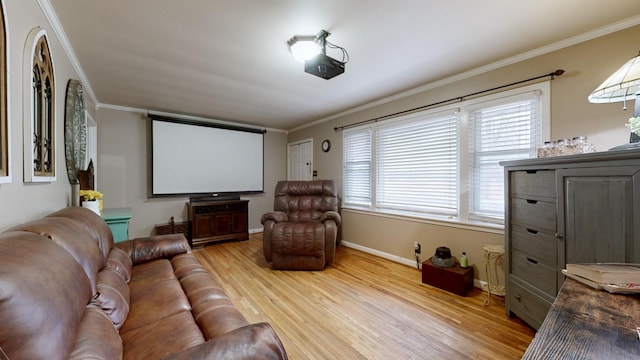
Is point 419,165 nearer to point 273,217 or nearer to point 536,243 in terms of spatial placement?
point 536,243

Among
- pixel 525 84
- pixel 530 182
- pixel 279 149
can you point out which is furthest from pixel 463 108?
pixel 279 149

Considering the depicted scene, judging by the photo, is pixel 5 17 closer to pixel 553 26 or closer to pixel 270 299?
pixel 270 299

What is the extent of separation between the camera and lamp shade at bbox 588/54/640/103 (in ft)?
4.24

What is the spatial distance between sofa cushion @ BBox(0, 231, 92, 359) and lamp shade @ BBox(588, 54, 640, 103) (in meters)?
2.62

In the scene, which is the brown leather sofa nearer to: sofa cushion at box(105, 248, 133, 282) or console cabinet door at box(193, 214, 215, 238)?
sofa cushion at box(105, 248, 133, 282)

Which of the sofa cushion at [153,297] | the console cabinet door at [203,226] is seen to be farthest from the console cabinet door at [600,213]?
the console cabinet door at [203,226]

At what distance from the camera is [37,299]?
63 cm

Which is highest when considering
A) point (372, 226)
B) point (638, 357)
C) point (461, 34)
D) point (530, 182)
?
point (461, 34)

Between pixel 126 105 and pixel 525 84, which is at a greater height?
pixel 126 105

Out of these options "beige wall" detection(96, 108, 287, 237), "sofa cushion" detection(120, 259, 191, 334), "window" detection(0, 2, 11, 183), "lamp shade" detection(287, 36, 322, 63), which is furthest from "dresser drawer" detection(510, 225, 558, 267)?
"beige wall" detection(96, 108, 287, 237)

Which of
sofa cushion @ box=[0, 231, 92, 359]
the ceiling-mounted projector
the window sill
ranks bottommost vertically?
the window sill

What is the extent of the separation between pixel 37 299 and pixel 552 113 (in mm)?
3297

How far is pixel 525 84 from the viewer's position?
2262mm

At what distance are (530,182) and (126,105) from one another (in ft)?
17.0
